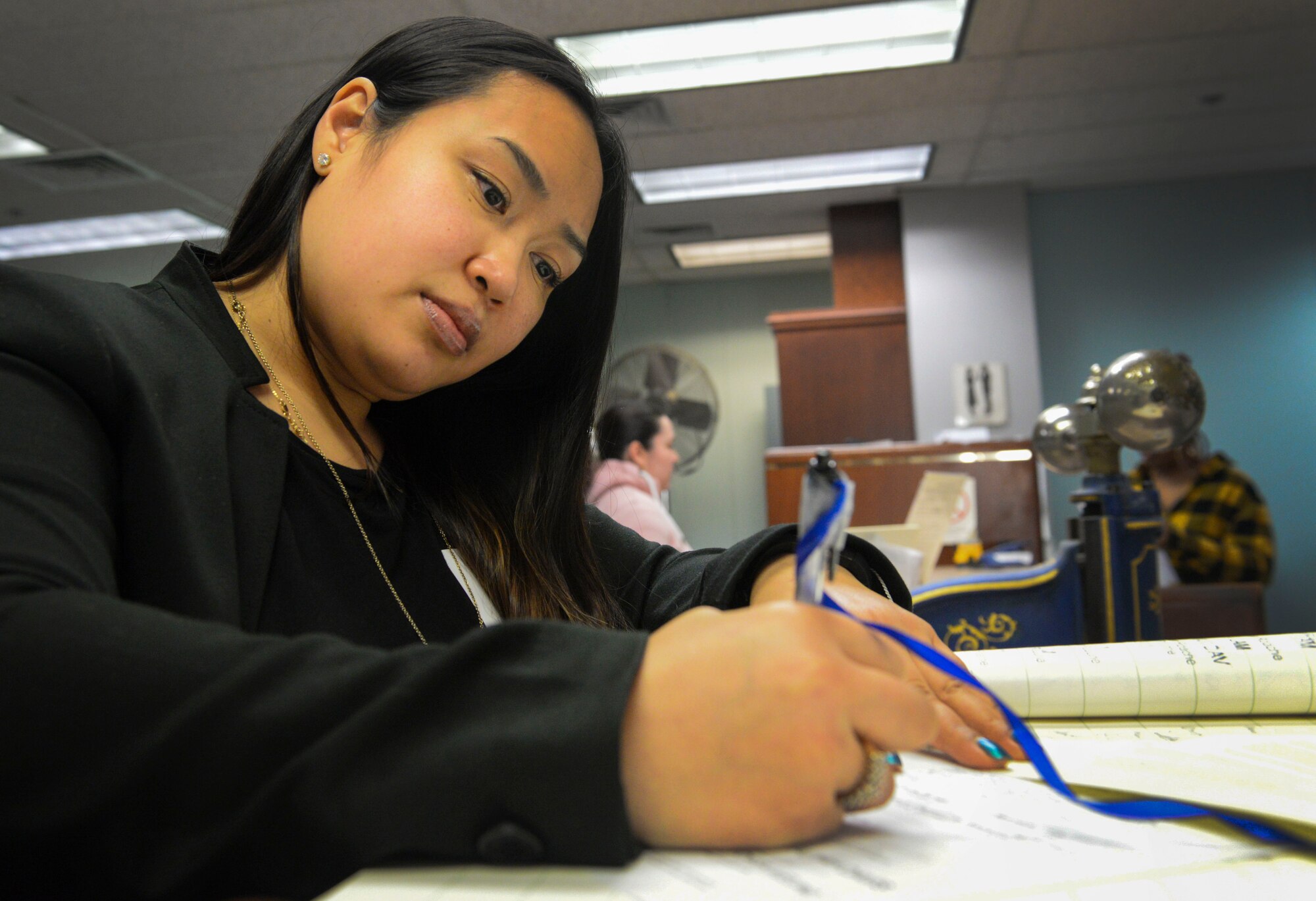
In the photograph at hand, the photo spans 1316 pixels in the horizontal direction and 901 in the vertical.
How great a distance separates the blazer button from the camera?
0.29 meters

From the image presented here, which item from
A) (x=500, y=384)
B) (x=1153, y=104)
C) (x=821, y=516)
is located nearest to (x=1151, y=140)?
(x=1153, y=104)

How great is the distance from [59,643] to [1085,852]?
33 cm

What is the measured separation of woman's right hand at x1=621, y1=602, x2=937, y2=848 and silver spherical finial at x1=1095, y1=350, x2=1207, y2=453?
1170mm

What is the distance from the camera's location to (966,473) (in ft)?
12.6

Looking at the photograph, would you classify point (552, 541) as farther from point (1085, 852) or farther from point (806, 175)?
point (806, 175)

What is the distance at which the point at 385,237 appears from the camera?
2.15 feet

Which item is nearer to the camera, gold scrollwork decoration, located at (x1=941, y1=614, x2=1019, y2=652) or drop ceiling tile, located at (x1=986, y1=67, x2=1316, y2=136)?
gold scrollwork decoration, located at (x1=941, y1=614, x2=1019, y2=652)

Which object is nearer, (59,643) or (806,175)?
(59,643)

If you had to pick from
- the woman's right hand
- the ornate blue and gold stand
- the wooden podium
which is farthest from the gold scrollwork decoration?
the wooden podium

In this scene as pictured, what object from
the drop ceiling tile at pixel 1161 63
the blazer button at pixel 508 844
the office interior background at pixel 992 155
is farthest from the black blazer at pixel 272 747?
the drop ceiling tile at pixel 1161 63

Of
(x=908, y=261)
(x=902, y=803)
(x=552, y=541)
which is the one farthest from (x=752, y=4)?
(x=902, y=803)

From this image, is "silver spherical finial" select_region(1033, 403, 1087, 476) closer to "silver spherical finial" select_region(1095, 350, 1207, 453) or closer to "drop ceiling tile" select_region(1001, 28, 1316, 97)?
"silver spherical finial" select_region(1095, 350, 1207, 453)

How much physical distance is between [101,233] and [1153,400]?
210 inches

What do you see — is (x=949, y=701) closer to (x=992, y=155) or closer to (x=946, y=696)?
(x=946, y=696)
